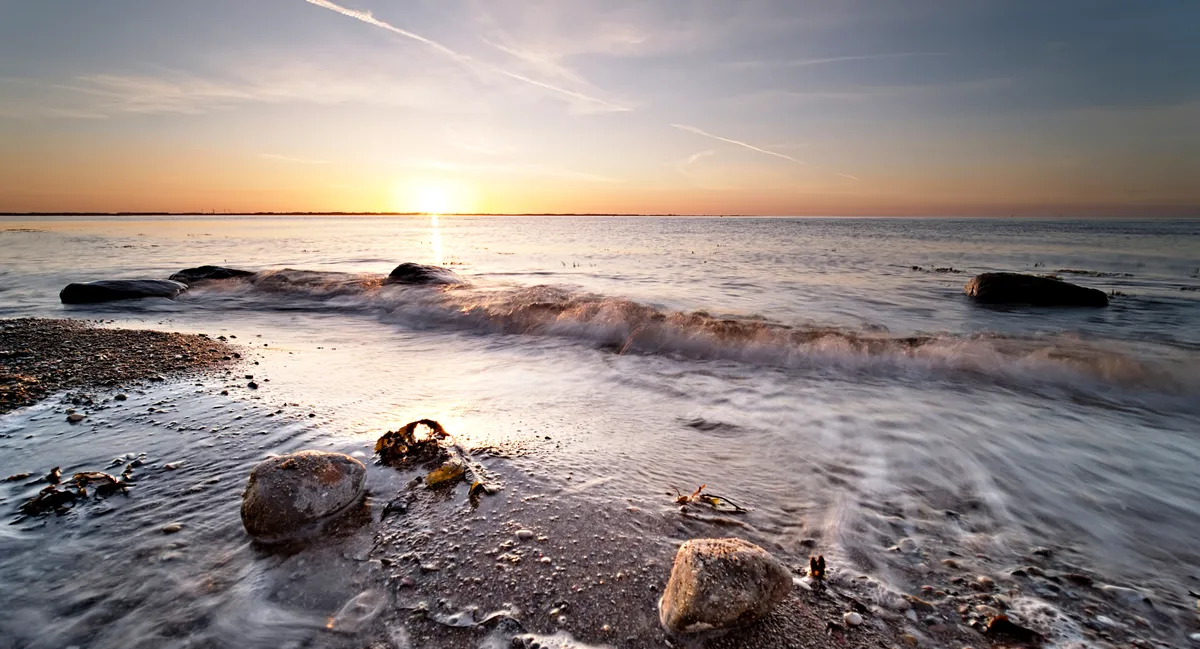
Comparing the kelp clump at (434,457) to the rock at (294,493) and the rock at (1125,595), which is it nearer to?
the rock at (294,493)

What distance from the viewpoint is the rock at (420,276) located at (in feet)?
45.9

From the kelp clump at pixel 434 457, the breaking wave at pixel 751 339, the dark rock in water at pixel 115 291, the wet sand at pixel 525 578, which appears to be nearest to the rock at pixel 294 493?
the wet sand at pixel 525 578

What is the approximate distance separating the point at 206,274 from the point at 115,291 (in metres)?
3.66

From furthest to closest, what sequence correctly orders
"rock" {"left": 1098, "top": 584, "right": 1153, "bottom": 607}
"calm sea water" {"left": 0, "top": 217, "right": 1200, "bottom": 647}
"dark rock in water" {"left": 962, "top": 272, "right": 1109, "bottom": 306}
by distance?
"dark rock in water" {"left": 962, "top": 272, "right": 1109, "bottom": 306} < "calm sea water" {"left": 0, "top": 217, "right": 1200, "bottom": 647} < "rock" {"left": 1098, "top": 584, "right": 1153, "bottom": 607}

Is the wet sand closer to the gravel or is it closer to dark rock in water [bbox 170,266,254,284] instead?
the gravel

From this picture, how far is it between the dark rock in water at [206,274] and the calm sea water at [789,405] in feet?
9.33

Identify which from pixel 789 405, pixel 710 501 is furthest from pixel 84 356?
pixel 789 405

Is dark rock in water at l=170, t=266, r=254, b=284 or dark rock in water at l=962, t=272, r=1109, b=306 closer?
dark rock in water at l=962, t=272, r=1109, b=306

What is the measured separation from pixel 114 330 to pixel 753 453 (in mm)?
10743

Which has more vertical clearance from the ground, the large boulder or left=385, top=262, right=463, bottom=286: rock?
left=385, top=262, right=463, bottom=286: rock

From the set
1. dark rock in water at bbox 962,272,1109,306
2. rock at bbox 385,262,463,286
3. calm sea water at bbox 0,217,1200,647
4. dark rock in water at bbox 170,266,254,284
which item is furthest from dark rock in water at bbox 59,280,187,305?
dark rock in water at bbox 962,272,1109,306

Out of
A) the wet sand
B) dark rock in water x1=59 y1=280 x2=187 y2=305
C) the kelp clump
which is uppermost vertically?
dark rock in water x1=59 y1=280 x2=187 y2=305

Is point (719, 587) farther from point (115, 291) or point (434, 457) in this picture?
point (115, 291)

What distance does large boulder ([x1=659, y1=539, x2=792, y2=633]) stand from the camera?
7.22 feet
